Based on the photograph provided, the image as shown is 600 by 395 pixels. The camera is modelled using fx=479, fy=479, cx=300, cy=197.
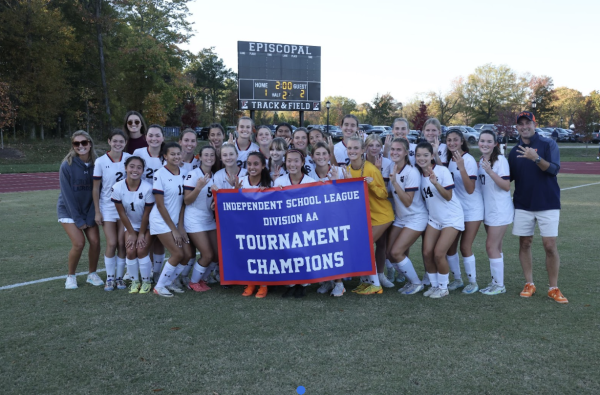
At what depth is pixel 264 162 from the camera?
5930 millimetres

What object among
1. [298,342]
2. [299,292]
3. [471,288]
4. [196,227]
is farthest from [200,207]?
[471,288]

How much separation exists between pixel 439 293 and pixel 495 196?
1307 mm

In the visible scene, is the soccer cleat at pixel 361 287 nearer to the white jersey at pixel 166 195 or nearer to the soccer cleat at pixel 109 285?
the white jersey at pixel 166 195

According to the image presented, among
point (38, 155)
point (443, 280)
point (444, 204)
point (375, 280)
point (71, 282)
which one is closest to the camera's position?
point (444, 204)

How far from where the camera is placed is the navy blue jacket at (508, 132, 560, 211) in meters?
5.36

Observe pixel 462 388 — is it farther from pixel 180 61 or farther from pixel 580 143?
pixel 580 143

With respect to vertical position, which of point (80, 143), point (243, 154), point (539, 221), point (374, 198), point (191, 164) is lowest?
point (539, 221)

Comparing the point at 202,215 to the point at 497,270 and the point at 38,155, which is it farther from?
the point at 38,155

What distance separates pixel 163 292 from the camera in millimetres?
5766

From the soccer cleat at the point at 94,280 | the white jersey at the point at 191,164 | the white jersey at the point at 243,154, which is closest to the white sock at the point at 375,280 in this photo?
the white jersey at the point at 243,154

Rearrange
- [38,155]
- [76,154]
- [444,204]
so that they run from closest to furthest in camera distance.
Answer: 1. [444,204]
2. [76,154]
3. [38,155]

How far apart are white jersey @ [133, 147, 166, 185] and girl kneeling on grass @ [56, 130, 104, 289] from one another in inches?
26.2

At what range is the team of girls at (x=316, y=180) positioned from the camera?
5570mm

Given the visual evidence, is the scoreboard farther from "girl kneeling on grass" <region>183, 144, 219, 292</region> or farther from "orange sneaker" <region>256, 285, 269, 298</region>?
"orange sneaker" <region>256, 285, 269, 298</region>
